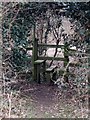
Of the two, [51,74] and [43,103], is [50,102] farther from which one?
[51,74]

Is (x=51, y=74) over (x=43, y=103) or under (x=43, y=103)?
over

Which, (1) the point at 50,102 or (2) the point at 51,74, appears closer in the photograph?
(1) the point at 50,102

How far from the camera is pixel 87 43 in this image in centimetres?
427

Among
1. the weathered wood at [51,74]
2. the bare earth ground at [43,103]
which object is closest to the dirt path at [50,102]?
the bare earth ground at [43,103]

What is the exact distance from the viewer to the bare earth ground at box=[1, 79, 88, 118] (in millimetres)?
3958

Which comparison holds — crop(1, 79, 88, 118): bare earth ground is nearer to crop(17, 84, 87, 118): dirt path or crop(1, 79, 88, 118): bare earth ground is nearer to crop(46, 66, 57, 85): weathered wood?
crop(17, 84, 87, 118): dirt path

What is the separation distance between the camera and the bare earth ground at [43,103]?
396 centimetres

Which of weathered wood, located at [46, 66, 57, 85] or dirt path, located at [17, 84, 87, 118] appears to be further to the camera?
weathered wood, located at [46, 66, 57, 85]

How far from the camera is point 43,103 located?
462 centimetres

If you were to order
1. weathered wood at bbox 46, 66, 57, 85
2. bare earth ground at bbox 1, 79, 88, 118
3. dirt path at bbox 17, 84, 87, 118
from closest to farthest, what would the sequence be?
bare earth ground at bbox 1, 79, 88, 118 → dirt path at bbox 17, 84, 87, 118 → weathered wood at bbox 46, 66, 57, 85

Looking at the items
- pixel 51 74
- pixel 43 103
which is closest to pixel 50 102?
pixel 43 103

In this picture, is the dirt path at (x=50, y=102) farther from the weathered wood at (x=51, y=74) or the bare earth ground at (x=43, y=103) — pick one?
the weathered wood at (x=51, y=74)

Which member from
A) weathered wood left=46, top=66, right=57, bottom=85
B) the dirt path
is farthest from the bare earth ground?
weathered wood left=46, top=66, right=57, bottom=85

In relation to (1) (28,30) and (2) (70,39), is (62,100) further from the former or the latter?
(1) (28,30)
